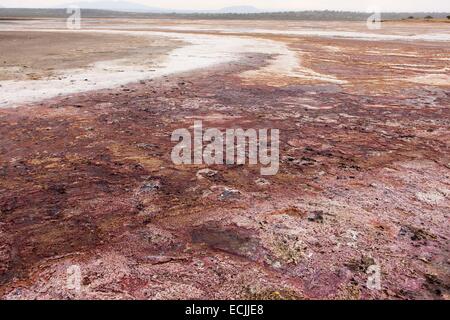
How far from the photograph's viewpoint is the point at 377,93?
11.1m

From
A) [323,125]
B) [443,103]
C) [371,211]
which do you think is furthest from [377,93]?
[371,211]

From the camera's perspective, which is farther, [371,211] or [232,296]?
[371,211]

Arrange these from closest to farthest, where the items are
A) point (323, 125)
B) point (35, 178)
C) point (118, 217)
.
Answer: point (118, 217)
point (35, 178)
point (323, 125)

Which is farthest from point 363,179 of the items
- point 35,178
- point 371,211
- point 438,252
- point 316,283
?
point 35,178

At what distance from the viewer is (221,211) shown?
4.45 m

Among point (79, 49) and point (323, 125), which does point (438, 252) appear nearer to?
point (323, 125)

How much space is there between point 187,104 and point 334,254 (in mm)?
6553

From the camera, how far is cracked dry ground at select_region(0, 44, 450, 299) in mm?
3268

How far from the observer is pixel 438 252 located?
3.68m

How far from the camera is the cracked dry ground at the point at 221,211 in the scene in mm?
3268

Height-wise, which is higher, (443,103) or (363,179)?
(443,103)
